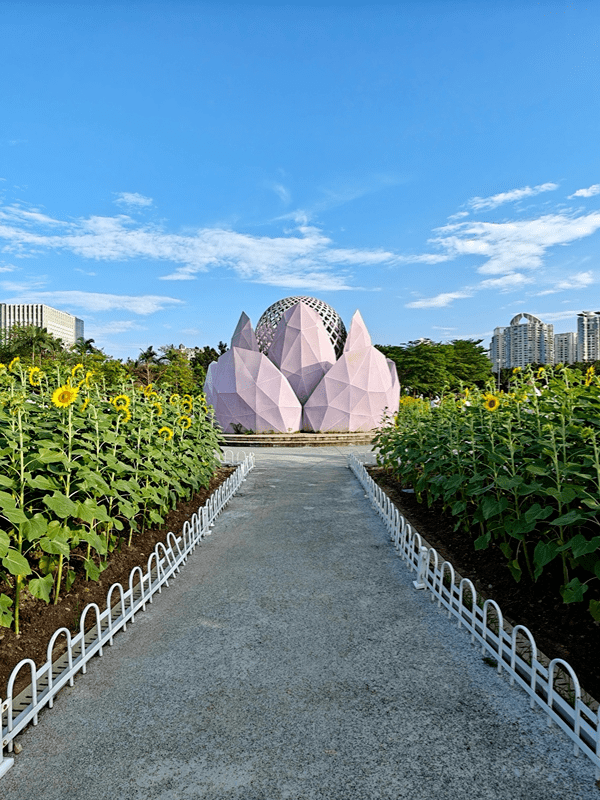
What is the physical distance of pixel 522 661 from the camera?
2.82m

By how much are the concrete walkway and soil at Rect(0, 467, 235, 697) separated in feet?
1.12

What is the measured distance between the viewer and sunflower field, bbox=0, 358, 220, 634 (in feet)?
10.0

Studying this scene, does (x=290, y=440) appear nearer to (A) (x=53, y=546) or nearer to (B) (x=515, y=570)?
(B) (x=515, y=570)

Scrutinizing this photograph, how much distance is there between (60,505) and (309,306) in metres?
19.2

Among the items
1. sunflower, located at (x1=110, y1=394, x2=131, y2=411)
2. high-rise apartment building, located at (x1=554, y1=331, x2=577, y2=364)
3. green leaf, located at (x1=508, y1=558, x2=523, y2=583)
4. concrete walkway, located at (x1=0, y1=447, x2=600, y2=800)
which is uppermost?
high-rise apartment building, located at (x1=554, y1=331, x2=577, y2=364)

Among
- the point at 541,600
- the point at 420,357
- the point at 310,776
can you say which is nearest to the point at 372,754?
the point at 310,776

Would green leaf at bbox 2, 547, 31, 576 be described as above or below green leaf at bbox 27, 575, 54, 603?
above

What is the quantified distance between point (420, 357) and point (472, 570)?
121 feet

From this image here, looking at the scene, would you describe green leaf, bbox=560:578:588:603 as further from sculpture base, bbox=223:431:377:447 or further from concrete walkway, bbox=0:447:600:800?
sculpture base, bbox=223:431:377:447

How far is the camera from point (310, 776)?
211 cm

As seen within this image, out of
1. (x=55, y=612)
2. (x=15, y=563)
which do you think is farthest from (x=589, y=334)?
(x=15, y=563)

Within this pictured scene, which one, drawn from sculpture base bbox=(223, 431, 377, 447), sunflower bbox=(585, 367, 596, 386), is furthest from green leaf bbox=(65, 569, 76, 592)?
sculpture base bbox=(223, 431, 377, 447)

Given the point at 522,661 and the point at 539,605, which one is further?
the point at 539,605

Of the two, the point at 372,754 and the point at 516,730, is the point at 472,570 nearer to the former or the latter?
the point at 516,730
